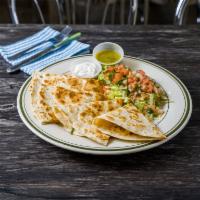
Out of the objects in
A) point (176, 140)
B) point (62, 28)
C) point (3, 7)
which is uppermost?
point (3, 7)

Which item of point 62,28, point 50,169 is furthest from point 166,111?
point 62,28

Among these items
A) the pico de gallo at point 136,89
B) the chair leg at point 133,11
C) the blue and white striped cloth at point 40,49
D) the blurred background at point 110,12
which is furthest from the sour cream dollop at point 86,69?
the blurred background at point 110,12

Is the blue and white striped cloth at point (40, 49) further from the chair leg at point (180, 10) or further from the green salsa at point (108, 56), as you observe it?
the chair leg at point (180, 10)

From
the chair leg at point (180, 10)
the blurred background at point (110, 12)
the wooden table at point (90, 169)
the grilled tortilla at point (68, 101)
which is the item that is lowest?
the wooden table at point (90, 169)

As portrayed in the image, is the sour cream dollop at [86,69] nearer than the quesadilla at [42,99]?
No

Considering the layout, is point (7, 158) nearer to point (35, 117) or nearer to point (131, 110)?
point (35, 117)

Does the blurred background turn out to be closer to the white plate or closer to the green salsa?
the green salsa
